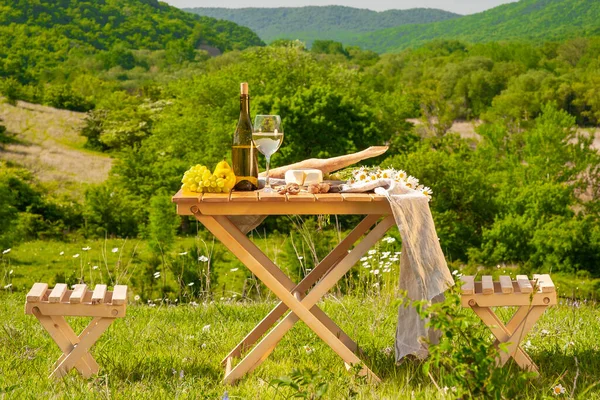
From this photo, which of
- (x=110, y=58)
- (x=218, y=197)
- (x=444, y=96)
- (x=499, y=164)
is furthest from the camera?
(x=110, y=58)

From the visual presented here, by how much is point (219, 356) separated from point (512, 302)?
1.35 meters

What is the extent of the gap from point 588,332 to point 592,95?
37.6 metres

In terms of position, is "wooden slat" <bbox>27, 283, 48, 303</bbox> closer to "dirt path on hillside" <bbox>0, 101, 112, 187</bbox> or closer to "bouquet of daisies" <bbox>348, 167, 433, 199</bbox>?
"bouquet of daisies" <bbox>348, 167, 433, 199</bbox>

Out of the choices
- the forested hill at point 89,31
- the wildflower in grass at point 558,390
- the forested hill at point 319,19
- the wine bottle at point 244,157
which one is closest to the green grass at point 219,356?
the wildflower in grass at point 558,390

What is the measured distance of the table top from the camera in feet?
8.48

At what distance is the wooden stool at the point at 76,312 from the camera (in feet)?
8.49

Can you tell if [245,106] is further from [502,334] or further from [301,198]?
[502,334]

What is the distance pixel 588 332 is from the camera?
359 centimetres

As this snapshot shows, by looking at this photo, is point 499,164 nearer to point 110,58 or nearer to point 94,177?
point 94,177

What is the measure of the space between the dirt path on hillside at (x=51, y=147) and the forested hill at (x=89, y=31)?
198 inches

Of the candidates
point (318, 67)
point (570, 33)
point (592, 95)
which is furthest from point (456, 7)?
point (318, 67)

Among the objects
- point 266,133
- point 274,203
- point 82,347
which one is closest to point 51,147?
point 82,347

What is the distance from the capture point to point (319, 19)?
283 ft

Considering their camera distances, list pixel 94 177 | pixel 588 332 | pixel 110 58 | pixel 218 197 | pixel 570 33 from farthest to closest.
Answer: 1. pixel 570 33
2. pixel 110 58
3. pixel 94 177
4. pixel 588 332
5. pixel 218 197
